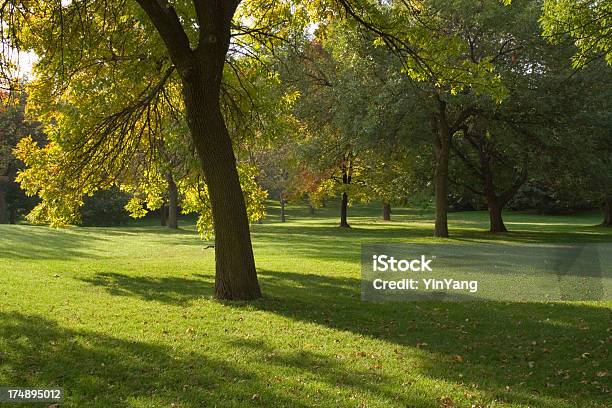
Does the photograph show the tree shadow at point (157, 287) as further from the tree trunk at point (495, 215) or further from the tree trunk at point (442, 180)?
the tree trunk at point (495, 215)

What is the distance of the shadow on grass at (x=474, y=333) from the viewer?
6070mm

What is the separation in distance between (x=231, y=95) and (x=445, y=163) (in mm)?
14789

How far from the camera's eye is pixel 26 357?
6324 mm

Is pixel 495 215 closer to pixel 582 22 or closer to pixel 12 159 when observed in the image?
pixel 582 22

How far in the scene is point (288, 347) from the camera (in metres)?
7.20

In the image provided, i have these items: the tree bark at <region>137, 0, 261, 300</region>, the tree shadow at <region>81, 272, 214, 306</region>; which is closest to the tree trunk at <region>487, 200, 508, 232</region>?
the tree shadow at <region>81, 272, 214, 306</region>

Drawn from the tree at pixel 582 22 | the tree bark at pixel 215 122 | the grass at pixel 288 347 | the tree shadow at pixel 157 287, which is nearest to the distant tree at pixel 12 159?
the tree shadow at pixel 157 287

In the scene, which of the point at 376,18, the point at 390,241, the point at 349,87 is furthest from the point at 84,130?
the point at 390,241

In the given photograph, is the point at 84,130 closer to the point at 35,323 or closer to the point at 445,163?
the point at 35,323

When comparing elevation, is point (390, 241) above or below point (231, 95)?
below

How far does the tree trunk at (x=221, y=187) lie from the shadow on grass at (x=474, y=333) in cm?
47

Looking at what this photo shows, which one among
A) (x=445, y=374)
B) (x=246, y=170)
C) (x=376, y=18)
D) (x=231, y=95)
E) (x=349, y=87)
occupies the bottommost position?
(x=445, y=374)

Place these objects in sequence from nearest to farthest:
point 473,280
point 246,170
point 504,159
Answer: point 473,280, point 246,170, point 504,159

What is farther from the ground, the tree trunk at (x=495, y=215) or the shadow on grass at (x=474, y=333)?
the tree trunk at (x=495, y=215)
